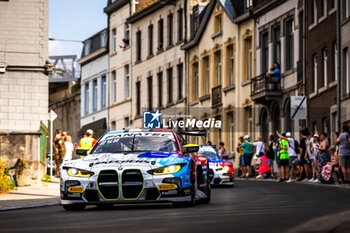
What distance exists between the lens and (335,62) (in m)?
41.4

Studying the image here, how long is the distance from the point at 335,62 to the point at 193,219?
28.3 m

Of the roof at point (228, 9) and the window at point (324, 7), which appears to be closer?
the window at point (324, 7)

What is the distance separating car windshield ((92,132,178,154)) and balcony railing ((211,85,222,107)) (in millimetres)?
38467

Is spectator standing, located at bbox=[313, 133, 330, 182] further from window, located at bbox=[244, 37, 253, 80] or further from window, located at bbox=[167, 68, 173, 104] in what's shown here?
window, located at bbox=[167, 68, 173, 104]

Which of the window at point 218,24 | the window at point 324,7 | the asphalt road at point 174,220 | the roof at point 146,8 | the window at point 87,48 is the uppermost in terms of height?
the roof at point 146,8

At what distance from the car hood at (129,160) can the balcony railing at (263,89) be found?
30523 mm

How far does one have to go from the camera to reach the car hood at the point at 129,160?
17656 millimetres

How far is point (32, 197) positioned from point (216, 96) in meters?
34.6

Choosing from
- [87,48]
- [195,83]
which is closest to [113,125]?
[87,48]

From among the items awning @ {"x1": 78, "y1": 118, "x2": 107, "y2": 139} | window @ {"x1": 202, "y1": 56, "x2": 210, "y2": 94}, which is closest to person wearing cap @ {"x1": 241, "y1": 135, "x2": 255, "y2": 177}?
window @ {"x1": 202, "y1": 56, "x2": 210, "y2": 94}

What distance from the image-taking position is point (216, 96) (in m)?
58.3

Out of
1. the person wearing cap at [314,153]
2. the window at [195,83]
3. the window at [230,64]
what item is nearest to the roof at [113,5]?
the window at [195,83]

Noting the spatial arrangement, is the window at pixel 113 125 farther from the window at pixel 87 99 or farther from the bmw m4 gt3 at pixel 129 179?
the bmw m4 gt3 at pixel 129 179

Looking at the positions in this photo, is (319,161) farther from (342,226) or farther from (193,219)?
(342,226)
